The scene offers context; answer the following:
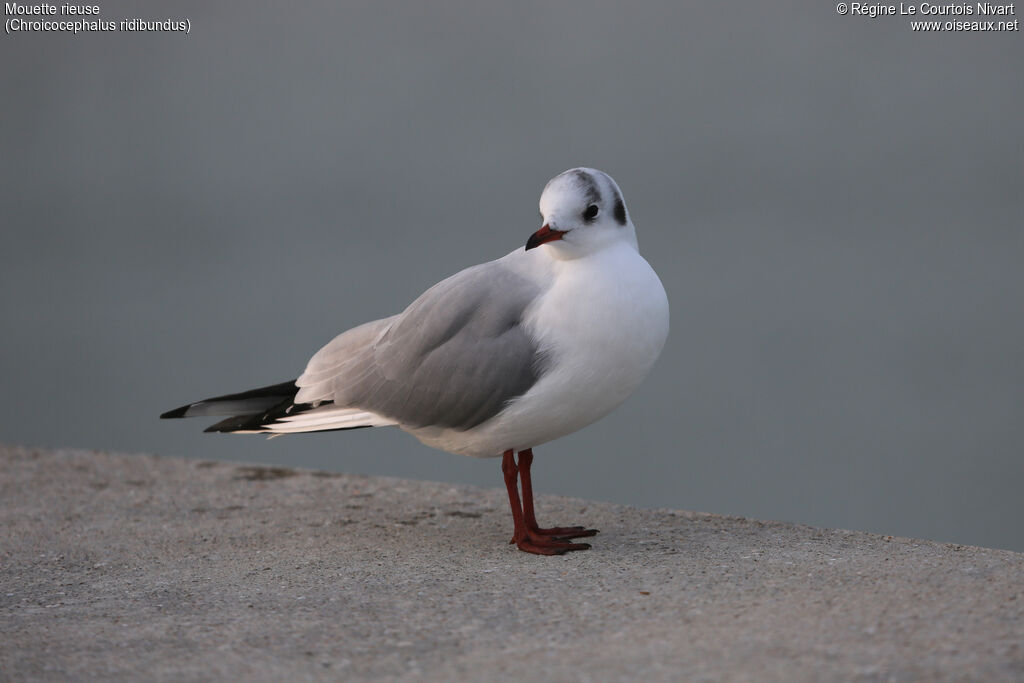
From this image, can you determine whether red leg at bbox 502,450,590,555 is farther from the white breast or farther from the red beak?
the red beak

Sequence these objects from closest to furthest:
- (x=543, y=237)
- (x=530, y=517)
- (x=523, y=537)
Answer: (x=543, y=237), (x=523, y=537), (x=530, y=517)

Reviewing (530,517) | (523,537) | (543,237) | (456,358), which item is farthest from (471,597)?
(543,237)

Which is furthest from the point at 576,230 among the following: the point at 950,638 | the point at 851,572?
the point at 950,638

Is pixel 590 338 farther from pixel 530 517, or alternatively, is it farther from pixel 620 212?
pixel 530 517

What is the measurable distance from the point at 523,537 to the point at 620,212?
115 cm

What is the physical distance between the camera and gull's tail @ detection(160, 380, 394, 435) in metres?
4.02

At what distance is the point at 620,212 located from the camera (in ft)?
12.2

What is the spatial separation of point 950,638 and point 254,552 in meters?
2.38

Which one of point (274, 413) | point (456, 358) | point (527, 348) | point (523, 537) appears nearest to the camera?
point (527, 348)

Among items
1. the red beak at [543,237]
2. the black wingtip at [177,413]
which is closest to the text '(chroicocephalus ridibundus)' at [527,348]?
the red beak at [543,237]

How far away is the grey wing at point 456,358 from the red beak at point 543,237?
0.75 feet

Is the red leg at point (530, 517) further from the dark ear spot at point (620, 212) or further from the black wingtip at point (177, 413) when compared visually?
the black wingtip at point (177, 413)

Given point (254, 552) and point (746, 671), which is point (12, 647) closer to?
point (254, 552)

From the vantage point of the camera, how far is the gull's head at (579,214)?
3576 mm
